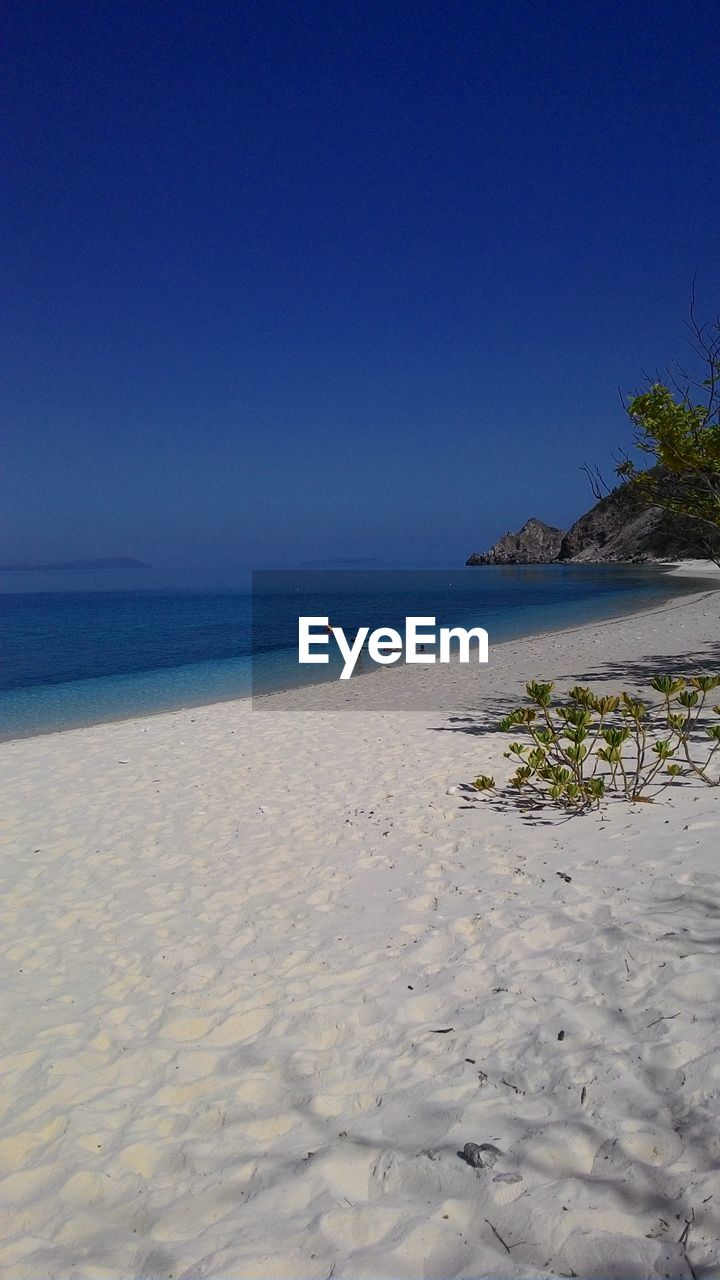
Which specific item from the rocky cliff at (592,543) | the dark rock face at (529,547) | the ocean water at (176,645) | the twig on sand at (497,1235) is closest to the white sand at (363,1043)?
the twig on sand at (497,1235)

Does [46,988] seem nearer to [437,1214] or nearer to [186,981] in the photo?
[186,981]

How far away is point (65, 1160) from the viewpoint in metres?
2.87

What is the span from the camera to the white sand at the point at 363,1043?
2244 mm

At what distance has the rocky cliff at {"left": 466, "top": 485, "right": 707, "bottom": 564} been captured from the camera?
99000 mm

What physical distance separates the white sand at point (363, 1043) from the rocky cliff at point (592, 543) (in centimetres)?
6159

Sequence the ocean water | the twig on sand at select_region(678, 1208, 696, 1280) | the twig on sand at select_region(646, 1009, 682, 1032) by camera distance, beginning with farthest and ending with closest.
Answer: the ocean water
the twig on sand at select_region(646, 1009, 682, 1032)
the twig on sand at select_region(678, 1208, 696, 1280)

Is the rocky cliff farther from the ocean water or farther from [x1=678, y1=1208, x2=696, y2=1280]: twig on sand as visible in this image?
[x1=678, y1=1208, x2=696, y2=1280]: twig on sand

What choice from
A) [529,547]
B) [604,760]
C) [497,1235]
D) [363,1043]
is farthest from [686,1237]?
[529,547]

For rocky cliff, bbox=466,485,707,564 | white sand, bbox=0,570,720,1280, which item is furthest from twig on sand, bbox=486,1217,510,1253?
rocky cliff, bbox=466,485,707,564

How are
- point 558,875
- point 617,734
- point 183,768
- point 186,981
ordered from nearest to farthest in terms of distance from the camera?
point 186,981
point 558,875
point 617,734
point 183,768

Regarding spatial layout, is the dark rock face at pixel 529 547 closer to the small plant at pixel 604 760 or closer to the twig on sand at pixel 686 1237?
the small plant at pixel 604 760

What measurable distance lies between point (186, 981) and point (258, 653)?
22.2 meters

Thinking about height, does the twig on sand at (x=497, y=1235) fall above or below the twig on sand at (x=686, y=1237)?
below

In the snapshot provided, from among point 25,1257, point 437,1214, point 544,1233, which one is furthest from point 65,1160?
point 544,1233
